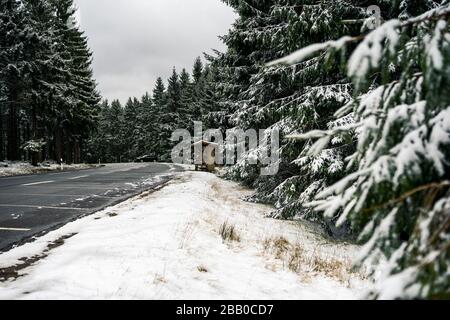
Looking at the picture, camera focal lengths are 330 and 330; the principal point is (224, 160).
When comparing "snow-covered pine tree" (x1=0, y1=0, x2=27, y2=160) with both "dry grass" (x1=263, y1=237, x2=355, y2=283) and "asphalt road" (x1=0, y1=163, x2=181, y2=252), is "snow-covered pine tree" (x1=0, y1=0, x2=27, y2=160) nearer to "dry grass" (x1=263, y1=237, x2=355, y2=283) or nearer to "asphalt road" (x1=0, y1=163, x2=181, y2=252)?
"asphalt road" (x1=0, y1=163, x2=181, y2=252)

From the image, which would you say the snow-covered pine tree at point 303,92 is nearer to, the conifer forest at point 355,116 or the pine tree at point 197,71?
the conifer forest at point 355,116

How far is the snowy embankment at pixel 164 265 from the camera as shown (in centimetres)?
350

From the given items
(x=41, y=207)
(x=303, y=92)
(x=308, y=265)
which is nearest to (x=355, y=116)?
(x=308, y=265)

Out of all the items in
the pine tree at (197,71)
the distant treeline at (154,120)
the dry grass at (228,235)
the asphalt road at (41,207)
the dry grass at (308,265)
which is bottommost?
the dry grass at (308,265)

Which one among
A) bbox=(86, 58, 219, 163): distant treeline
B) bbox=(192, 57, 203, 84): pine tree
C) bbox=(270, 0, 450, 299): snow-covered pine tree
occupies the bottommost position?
bbox=(270, 0, 450, 299): snow-covered pine tree

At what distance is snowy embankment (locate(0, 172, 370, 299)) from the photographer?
3500 mm

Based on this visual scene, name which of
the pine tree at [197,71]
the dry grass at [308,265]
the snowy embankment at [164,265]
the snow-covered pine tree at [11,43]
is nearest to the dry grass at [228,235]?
the snowy embankment at [164,265]

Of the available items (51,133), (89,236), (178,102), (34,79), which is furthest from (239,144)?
(178,102)

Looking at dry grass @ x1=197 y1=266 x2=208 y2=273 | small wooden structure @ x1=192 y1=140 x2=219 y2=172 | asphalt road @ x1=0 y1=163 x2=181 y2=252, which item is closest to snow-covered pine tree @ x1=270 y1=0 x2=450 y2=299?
dry grass @ x1=197 y1=266 x2=208 y2=273

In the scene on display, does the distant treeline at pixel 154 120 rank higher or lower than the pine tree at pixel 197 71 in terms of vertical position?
lower

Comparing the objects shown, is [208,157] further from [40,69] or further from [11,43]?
[11,43]
